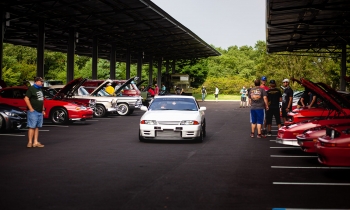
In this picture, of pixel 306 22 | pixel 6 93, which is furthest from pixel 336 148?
pixel 306 22

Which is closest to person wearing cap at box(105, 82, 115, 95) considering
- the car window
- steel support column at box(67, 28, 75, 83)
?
the car window

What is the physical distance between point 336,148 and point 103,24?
31543mm

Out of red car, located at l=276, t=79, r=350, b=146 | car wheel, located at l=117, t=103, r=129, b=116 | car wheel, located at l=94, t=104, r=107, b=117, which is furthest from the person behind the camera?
car wheel, located at l=117, t=103, r=129, b=116

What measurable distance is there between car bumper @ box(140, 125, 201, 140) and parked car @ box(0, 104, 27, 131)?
5158mm

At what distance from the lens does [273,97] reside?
17.8 metres

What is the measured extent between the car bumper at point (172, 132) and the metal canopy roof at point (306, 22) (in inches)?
457

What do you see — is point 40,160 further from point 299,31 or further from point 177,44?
point 177,44

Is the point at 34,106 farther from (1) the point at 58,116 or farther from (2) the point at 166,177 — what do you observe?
(1) the point at 58,116

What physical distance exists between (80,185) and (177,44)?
51991 millimetres

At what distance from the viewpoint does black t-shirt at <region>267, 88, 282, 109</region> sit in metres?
17.7

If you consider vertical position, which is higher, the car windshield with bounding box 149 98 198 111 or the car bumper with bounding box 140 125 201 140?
the car windshield with bounding box 149 98 198 111

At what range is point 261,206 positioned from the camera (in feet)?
23.9

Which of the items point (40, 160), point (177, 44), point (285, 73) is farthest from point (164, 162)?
point (285, 73)

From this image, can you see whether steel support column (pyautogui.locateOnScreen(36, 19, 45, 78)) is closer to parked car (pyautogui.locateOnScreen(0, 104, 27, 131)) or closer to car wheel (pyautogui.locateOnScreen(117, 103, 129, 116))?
car wheel (pyautogui.locateOnScreen(117, 103, 129, 116))
